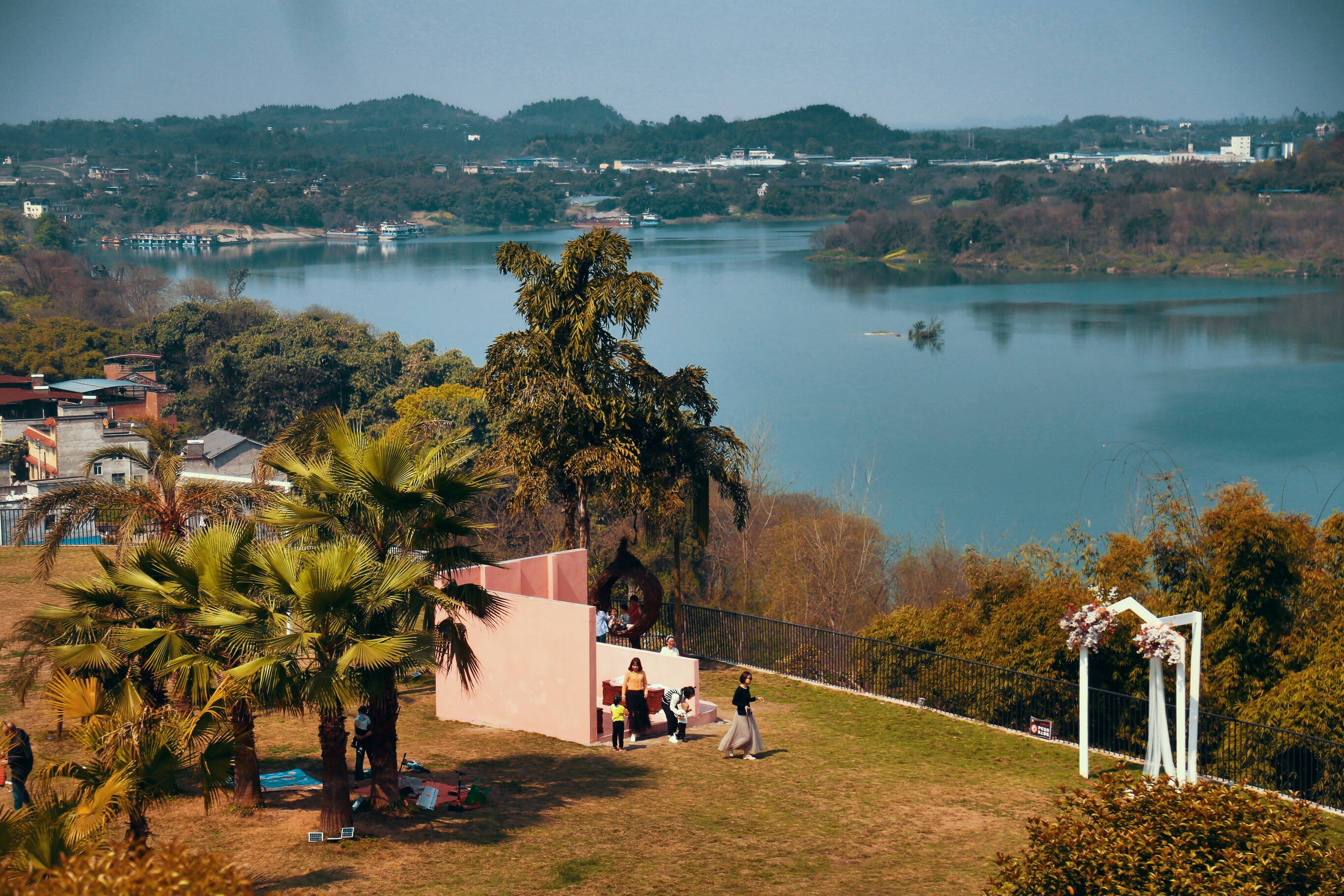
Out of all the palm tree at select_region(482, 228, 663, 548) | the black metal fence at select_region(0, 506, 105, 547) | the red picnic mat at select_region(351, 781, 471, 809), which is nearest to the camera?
the red picnic mat at select_region(351, 781, 471, 809)

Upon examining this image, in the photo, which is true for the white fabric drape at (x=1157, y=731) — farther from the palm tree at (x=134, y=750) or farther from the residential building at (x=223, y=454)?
the residential building at (x=223, y=454)

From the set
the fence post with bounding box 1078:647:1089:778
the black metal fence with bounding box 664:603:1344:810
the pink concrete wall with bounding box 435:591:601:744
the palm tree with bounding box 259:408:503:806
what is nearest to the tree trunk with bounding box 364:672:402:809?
the palm tree with bounding box 259:408:503:806

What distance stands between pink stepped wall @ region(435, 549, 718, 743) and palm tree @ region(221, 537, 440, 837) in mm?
3123

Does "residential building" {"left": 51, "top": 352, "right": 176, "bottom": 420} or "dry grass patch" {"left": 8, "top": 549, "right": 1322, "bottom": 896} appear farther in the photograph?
"residential building" {"left": 51, "top": 352, "right": 176, "bottom": 420}

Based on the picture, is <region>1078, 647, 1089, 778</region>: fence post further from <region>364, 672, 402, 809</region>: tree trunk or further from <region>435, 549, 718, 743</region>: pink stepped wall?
<region>364, 672, 402, 809</region>: tree trunk

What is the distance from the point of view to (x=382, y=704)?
1161 centimetres

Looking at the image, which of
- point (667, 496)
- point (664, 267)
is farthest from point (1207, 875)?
point (664, 267)

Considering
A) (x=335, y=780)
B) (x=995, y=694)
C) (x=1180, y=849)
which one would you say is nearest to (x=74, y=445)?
(x=995, y=694)

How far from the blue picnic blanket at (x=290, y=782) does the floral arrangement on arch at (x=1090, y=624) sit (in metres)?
8.59

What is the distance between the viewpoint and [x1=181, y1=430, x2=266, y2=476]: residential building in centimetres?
4166

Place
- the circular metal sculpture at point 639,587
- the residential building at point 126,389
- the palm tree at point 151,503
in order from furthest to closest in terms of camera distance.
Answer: the residential building at point 126,389 → the circular metal sculpture at point 639,587 → the palm tree at point 151,503

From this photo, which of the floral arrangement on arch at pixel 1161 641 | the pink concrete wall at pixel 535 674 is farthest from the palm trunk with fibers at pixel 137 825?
the floral arrangement on arch at pixel 1161 641

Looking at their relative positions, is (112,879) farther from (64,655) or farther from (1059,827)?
(1059,827)

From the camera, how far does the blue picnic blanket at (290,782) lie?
12.3m
